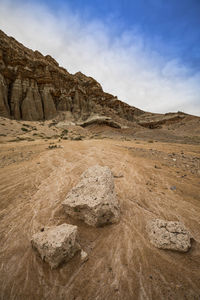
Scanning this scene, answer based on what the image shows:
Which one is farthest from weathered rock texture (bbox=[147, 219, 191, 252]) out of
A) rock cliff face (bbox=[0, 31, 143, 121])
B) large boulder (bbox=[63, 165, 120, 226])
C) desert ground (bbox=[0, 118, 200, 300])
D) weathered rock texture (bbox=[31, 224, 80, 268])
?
rock cliff face (bbox=[0, 31, 143, 121])

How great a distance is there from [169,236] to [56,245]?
2.00 m

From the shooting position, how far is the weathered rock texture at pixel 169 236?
202cm

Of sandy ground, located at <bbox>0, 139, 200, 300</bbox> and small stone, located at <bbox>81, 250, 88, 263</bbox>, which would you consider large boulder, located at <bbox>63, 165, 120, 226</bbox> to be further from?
A: small stone, located at <bbox>81, 250, 88, 263</bbox>

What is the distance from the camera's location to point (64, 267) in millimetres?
1744

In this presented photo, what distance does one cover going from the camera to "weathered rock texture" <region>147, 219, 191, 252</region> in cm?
202

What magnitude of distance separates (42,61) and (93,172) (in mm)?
39496

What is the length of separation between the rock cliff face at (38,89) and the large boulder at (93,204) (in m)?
31.5

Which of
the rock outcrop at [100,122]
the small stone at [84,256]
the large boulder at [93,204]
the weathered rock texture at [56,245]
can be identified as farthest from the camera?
the rock outcrop at [100,122]

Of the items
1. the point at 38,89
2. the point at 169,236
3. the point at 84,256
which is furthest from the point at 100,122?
the point at 84,256

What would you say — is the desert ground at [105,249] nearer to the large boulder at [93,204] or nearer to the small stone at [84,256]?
the small stone at [84,256]

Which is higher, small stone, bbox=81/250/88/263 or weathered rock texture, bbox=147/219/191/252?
weathered rock texture, bbox=147/219/191/252

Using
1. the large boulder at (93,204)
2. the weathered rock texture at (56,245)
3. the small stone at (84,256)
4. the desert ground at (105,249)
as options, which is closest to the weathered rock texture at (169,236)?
the desert ground at (105,249)

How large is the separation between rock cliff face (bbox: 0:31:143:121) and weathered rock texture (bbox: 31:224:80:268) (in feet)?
105

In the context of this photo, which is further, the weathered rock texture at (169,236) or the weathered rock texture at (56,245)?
the weathered rock texture at (169,236)
